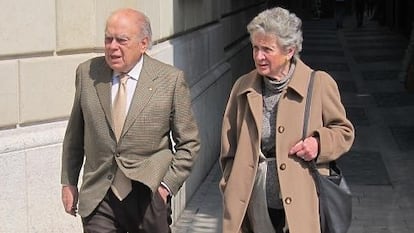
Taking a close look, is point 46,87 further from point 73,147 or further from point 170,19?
point 170,19

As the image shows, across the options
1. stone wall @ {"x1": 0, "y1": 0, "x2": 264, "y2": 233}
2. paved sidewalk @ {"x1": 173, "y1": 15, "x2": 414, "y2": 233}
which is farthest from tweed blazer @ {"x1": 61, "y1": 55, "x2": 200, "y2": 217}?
paved sidewalk @ {"x1": 173, "y1": 15, "x2": 414, "y2": 233}

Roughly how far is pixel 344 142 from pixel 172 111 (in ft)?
2.62

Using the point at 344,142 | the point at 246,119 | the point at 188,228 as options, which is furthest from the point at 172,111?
the point at 188,228

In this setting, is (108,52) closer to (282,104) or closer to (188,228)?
(282,104)

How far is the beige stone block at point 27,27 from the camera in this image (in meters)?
5.49

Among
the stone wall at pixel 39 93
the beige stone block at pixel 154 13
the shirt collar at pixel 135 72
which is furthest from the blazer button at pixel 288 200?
the beige stone block at pixel 154 13

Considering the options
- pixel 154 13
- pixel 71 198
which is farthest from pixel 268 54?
pixel 154 13

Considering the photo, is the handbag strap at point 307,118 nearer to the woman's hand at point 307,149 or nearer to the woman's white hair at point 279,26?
the woman's hand at point 307,149

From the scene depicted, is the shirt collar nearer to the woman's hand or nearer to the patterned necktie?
the patterned necktie

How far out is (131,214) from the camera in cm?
407

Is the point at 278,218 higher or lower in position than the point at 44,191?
higher

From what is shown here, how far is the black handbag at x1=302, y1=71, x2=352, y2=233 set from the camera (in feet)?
12.6

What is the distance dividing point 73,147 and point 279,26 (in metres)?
1.18

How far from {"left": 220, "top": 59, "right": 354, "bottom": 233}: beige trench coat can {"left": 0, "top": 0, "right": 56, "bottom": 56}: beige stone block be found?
6.90 ft
